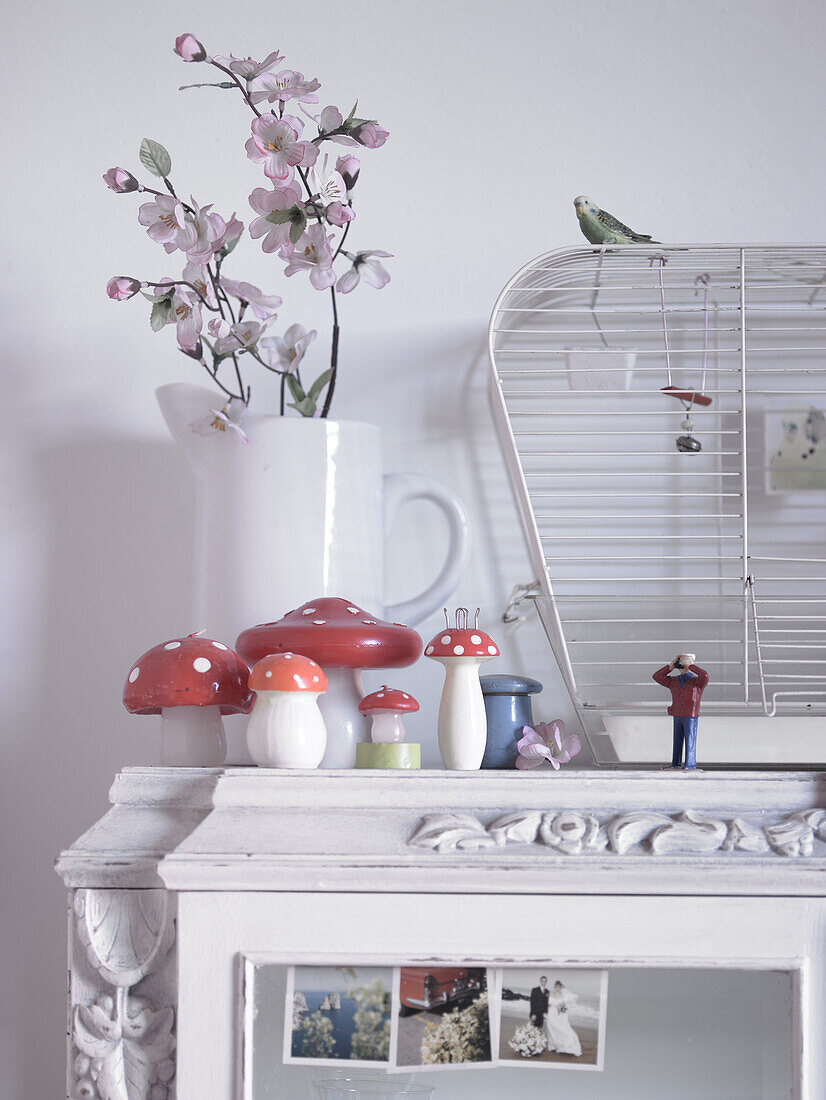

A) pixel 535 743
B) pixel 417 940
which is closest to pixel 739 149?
pixel 535 743

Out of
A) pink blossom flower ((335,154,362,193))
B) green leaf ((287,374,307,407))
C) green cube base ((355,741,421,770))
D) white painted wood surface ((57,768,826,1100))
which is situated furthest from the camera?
green leaf ((287,374,307,407))

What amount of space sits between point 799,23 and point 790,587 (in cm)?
57

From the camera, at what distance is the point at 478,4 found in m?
1.05

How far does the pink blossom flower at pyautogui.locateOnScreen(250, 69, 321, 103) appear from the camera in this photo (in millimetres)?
787

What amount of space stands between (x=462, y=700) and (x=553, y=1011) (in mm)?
214

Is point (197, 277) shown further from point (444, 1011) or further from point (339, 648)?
point (444, 1011)

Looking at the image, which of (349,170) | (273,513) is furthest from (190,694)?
(349,170)

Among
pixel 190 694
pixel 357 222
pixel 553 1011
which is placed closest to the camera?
pixel 553 1011

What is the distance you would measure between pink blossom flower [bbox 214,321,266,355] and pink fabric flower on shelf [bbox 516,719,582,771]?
387 mm

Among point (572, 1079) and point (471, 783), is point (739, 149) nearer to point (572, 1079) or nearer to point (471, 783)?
point (471, 783)

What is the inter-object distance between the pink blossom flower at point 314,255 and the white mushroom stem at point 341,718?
0.31 meters

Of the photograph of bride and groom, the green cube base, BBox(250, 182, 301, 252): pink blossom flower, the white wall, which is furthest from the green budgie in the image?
the photograph of bride and groom

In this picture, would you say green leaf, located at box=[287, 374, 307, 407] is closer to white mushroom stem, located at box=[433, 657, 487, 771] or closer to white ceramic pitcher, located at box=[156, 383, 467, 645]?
white ceramic pitcher, located at box=[156, 383, 467, 645]

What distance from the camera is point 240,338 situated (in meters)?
0.86
